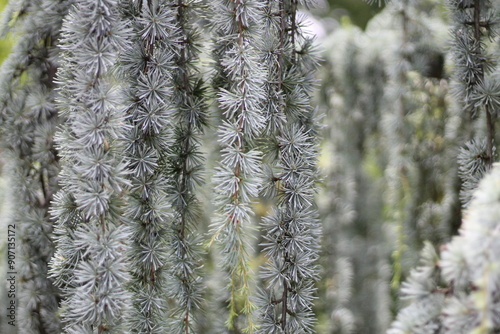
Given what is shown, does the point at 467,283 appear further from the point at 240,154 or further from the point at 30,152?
the point at 30,152

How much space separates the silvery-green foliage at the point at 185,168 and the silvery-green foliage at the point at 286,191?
0.44 ft

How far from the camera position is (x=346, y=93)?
6.42 ft

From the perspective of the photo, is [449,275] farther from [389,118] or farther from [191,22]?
[389,118]

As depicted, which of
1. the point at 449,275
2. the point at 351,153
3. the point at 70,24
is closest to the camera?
the point at 449,275

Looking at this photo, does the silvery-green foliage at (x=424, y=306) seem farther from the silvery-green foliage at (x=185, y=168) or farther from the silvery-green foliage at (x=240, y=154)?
the silvery-green foliage at (x=185, y=168)

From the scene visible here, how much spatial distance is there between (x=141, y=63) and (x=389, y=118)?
1067 millimetres

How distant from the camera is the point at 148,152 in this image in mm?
793

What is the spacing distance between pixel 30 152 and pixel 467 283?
0.99 m

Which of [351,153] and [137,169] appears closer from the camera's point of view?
[137,169]

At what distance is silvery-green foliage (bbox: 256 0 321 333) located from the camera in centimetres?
81

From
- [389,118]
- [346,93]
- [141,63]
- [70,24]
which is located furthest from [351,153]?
[70,24]

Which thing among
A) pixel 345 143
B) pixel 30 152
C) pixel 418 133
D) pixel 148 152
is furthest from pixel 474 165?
pixel 345 143

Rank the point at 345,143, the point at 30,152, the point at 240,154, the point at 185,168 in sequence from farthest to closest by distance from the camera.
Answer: the point at 345,143 → the point at 30,152 → the point at 185,168 → the point at 240,154

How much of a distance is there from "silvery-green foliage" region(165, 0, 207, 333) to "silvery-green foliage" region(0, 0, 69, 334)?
14.8 inches
